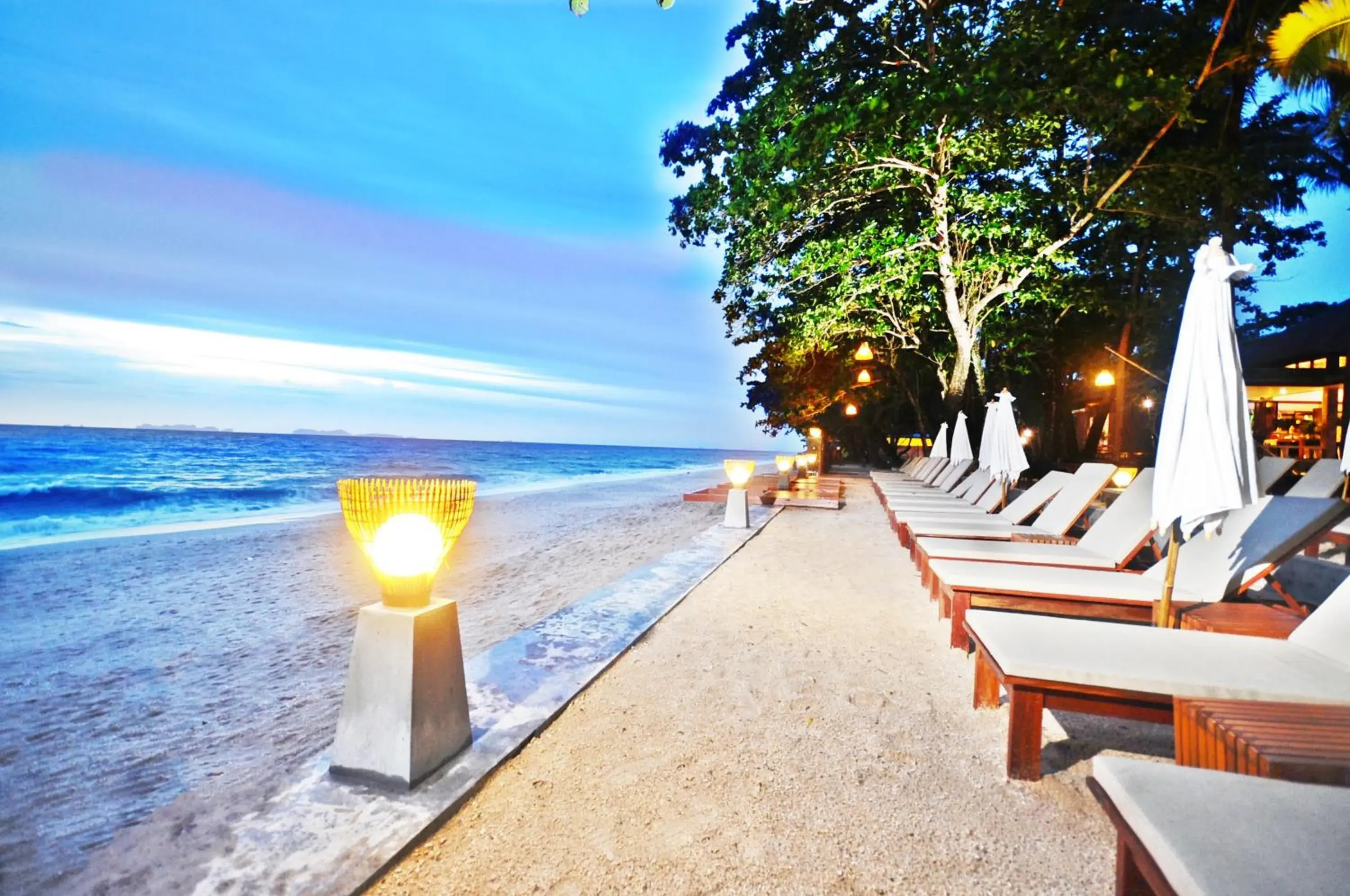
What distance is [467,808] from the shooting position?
71.4 inches

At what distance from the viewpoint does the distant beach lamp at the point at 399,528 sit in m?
1.79

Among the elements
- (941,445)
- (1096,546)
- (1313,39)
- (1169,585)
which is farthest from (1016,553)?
(941,445)

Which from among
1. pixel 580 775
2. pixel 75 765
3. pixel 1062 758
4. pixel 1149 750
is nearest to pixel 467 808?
pixel 580 775

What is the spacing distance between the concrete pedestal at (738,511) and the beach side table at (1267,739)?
5.89 meters

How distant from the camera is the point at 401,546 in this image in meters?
1.81

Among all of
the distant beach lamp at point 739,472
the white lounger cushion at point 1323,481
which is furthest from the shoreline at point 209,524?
the white lounger cushion at point 1323,481

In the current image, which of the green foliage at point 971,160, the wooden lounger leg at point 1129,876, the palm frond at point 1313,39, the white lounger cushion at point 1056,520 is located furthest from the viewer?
the green foliage at point 971,160

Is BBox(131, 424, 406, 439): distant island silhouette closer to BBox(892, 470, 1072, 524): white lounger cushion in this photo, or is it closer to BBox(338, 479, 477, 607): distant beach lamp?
BBox(892, 470, 1072, 524): white lounger cushion

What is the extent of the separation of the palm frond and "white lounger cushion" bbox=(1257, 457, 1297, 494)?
228 inches

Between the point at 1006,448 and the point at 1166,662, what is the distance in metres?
6.16

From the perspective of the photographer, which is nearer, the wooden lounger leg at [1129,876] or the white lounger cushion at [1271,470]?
the wooden lounger leg at [1129,876]

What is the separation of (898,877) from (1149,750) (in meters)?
1.42

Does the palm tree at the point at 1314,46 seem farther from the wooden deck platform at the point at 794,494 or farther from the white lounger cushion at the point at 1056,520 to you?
the wooden deck platform at the point at 794,494

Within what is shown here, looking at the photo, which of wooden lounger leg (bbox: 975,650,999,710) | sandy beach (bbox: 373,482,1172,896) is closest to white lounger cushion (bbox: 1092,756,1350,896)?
sandy beach (bbox: 373,482,1172,896)
